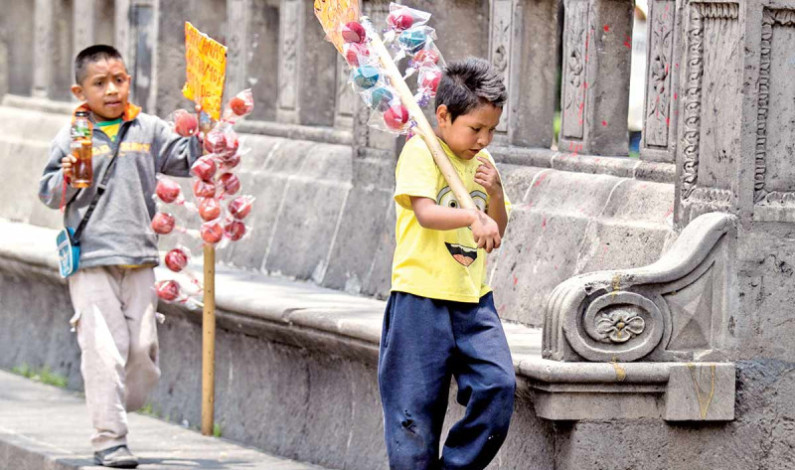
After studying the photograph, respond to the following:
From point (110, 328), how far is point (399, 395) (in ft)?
6.19

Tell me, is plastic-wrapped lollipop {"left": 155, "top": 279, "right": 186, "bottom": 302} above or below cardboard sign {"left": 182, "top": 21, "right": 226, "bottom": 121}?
below

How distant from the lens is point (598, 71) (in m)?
8.27

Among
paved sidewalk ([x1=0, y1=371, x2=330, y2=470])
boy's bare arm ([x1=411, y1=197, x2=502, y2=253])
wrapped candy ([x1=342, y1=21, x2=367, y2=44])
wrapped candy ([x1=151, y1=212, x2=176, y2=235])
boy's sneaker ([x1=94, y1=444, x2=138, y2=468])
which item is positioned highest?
wrapped candy ([x1=342, y1=21, x2=367, y2=44])

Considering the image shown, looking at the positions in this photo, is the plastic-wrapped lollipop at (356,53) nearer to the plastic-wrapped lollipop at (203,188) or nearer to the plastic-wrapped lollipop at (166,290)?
the plastic-wrapped lollipop at (203,188)

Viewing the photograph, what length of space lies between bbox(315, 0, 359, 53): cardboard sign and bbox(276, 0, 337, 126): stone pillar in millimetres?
3527

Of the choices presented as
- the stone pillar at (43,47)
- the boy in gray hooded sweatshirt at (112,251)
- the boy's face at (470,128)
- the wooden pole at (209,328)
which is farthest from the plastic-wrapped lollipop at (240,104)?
the stone pillar at (43,47)

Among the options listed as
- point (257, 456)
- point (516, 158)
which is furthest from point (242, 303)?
point (516, 158)

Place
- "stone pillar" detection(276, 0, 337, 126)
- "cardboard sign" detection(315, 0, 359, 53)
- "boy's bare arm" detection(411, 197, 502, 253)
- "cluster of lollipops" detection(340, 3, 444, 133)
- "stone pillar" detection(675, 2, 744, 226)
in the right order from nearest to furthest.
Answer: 1. "boy's bare arm" detection(411, 197, 502, 253)
2. "cluster of lollipops" detection(340, 3, 444, 133)
3. "cardboard sign" detection(315, 0, 359, 53)
4. "stone pillar" detection(675, 2, 744, 226)
5. "stone pillar" detection(276, 0, 337, 126)

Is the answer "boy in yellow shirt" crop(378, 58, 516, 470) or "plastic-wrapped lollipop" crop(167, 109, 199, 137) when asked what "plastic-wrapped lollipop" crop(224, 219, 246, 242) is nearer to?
"plastic-wrapped lollipop" crop(167, 109, 199, 137)

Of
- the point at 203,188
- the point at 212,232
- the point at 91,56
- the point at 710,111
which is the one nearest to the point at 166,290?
the point at 212,232

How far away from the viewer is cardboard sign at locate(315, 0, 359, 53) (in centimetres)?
669

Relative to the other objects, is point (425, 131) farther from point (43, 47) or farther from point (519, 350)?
point (43, 47)

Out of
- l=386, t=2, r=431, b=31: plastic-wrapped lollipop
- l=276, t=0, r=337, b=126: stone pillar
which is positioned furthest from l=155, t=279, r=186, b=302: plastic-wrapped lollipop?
l=276, t=0, r=337, b=126: stone pillar

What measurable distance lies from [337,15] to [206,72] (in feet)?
5.42
